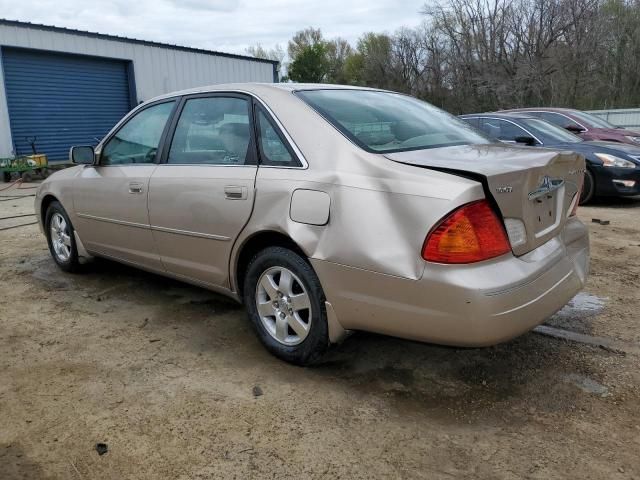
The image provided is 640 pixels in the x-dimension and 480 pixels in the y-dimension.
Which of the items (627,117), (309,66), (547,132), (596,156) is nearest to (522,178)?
(596,156)

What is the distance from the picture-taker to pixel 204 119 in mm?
3646

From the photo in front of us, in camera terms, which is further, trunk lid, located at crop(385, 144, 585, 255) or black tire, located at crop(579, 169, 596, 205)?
black tire, located at crop(579, 169, 596, 205)

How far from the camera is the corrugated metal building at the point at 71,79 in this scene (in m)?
14.7

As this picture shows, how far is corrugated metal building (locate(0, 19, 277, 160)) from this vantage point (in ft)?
48.2

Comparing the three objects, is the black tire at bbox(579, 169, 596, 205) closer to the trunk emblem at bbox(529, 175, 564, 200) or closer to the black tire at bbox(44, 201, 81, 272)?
the trunk emblem at bbox(529, 175, 564, 200)

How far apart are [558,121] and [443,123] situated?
7.67 m

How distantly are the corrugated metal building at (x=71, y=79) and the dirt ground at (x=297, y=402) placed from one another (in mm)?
12970

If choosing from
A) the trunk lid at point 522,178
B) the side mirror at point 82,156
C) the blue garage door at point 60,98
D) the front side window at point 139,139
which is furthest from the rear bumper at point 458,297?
the blue garage door at point 60,98

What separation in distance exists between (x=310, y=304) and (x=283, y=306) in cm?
23

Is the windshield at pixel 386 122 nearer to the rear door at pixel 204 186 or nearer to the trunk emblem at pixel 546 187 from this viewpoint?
the rear door at pixel 204 186

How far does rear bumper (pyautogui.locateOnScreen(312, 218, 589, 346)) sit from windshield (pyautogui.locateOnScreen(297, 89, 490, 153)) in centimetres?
71

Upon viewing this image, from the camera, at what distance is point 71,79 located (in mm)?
16125

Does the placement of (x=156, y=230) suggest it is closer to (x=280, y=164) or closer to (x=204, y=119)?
(x=204, y=119)

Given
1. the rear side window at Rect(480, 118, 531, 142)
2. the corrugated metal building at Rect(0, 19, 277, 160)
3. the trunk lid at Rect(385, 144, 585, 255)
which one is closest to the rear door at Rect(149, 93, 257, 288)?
the trunk lid at Rect(385, 144, 585, 255)
